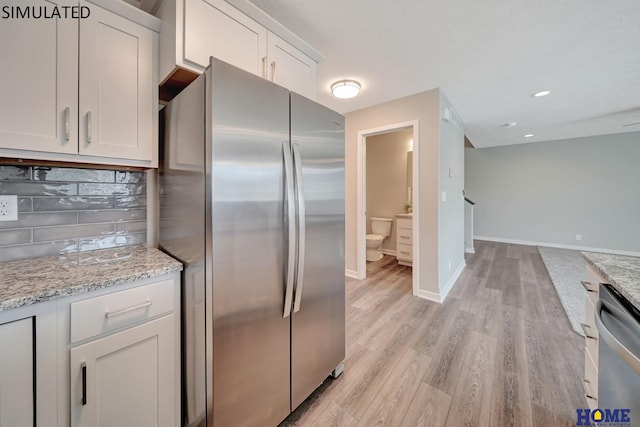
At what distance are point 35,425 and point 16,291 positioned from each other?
0.46 m

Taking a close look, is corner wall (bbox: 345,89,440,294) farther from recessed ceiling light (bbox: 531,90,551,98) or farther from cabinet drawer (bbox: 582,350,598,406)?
cabinet drawer (bbox: 582,350,598,406)

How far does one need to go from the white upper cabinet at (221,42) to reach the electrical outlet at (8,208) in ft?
3.10

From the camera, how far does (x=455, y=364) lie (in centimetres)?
179

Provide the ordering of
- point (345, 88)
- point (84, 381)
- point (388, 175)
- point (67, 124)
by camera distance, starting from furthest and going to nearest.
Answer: point (388, 175) → point (345, 88) → point (67, 124) → point (84, 381)

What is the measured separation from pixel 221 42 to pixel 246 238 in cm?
114

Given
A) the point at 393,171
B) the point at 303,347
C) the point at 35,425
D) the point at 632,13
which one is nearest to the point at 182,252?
the point at 35,425

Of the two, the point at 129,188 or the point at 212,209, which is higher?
the point at 129,188

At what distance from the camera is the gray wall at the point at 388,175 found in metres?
4.88

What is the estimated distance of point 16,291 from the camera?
807mm

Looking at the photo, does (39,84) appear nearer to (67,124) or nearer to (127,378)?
(67,124)

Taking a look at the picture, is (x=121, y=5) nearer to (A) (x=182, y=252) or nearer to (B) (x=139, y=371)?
(A) (x=182, y=252)

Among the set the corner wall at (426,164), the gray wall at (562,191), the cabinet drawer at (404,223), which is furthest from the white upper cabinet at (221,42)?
the gray wall at (562,191)

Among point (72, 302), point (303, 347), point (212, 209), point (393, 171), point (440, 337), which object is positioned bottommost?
point (440, 337)

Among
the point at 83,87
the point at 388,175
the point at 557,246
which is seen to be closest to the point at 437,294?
the point at 388,175
